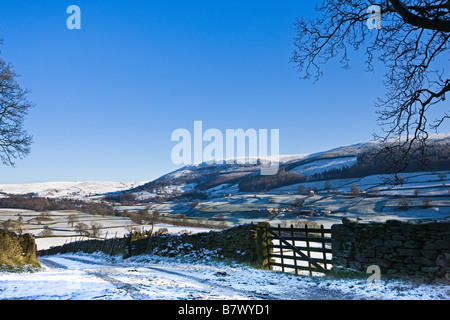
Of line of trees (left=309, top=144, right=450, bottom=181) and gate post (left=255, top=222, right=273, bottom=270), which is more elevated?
line of trees (left=309, top=144, right=450, bottom=181)

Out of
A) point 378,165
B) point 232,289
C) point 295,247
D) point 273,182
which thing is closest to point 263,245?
point 295,247

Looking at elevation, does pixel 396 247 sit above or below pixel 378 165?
below

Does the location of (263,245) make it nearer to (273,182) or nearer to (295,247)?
(295,247)

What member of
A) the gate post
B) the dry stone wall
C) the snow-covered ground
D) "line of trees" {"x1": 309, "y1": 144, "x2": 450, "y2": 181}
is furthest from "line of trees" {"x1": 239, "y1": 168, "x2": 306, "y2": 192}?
the snow-covered ground

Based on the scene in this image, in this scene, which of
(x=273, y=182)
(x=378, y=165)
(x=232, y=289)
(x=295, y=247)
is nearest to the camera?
(x=232, y=289)

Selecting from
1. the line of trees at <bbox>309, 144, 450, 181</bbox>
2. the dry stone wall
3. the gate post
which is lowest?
the gate post

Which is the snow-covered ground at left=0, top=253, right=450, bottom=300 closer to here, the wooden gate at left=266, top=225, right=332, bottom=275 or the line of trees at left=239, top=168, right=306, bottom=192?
the wooden gate at left=266, top=225, right=332, bottom=275

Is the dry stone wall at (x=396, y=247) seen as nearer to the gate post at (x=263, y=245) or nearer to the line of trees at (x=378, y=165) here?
the line of trees at (x=378, y=165)

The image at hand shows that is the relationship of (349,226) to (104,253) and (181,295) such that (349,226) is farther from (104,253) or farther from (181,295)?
(104,253)

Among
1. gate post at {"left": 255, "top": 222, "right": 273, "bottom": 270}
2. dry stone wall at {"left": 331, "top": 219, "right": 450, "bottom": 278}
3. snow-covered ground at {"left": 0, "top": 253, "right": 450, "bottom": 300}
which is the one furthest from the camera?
gate post at {"left": 255, "top": 222, "right": 273, "bottom": 270}

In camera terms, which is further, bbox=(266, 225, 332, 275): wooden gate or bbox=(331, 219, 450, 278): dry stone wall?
bbox=(266, 225, 332, 275): wooden gate

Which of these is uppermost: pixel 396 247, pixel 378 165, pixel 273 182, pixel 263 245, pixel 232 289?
pixel 378 165

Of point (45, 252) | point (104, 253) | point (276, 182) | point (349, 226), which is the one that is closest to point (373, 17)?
point (349, 226)

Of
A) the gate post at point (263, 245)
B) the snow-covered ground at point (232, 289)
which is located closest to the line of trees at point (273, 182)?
the gate post at point (263, 245)
